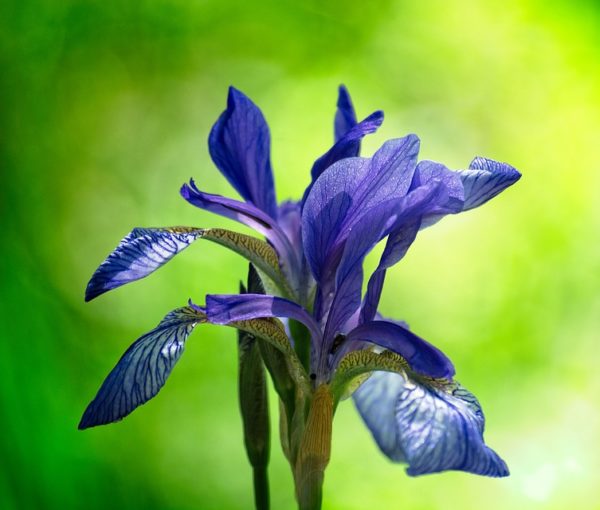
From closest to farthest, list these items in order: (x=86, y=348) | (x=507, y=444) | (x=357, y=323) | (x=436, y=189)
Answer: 1. (x=436, y=189)
2. (x=357, y=323)
3. (x=86, y=348)
4. (x=507, y=444)

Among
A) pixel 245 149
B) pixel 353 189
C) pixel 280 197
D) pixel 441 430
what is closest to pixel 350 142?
pixel 353 189

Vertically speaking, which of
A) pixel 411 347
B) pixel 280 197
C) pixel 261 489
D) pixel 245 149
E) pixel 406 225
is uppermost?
pixel 280 197

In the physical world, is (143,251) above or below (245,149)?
below

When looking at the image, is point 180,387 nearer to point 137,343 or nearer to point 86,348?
point 86,348

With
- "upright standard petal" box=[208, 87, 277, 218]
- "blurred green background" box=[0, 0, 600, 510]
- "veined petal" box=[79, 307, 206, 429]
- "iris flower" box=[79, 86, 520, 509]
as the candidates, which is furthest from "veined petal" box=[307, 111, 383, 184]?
"blurred green background" box=[0, 0, 600, 510]

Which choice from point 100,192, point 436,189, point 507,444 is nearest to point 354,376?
point 436,189

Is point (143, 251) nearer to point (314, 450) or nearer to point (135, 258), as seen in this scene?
point (135, 258)

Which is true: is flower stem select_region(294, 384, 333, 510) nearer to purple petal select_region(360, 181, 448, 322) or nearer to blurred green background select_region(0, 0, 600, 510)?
purple petal select_region(360, 181, 448, 322)
